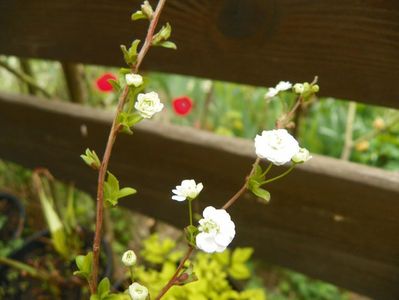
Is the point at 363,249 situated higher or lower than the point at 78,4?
lower

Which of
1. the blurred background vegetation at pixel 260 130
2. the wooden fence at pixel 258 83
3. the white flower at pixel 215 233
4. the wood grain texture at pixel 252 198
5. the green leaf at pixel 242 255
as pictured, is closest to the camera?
the white flower at pixel 215 233

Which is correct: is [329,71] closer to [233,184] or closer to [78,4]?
[233,184]

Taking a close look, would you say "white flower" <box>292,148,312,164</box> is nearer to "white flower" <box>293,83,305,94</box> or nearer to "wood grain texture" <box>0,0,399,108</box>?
"white flower" <box>293,83,305,94</box>

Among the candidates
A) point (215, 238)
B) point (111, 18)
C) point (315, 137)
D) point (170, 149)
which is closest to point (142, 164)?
point (170, 149)

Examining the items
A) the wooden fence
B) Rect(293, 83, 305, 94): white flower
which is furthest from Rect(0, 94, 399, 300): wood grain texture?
Rect(293, 83, 305, 94): white flower

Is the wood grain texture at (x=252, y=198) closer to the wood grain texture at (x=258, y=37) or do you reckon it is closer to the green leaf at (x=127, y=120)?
the wood grain texture at (x=258, y=37)

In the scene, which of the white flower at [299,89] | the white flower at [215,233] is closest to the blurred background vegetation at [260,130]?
the white flower at [299,89]

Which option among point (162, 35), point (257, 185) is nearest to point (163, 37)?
point (162, 35)
